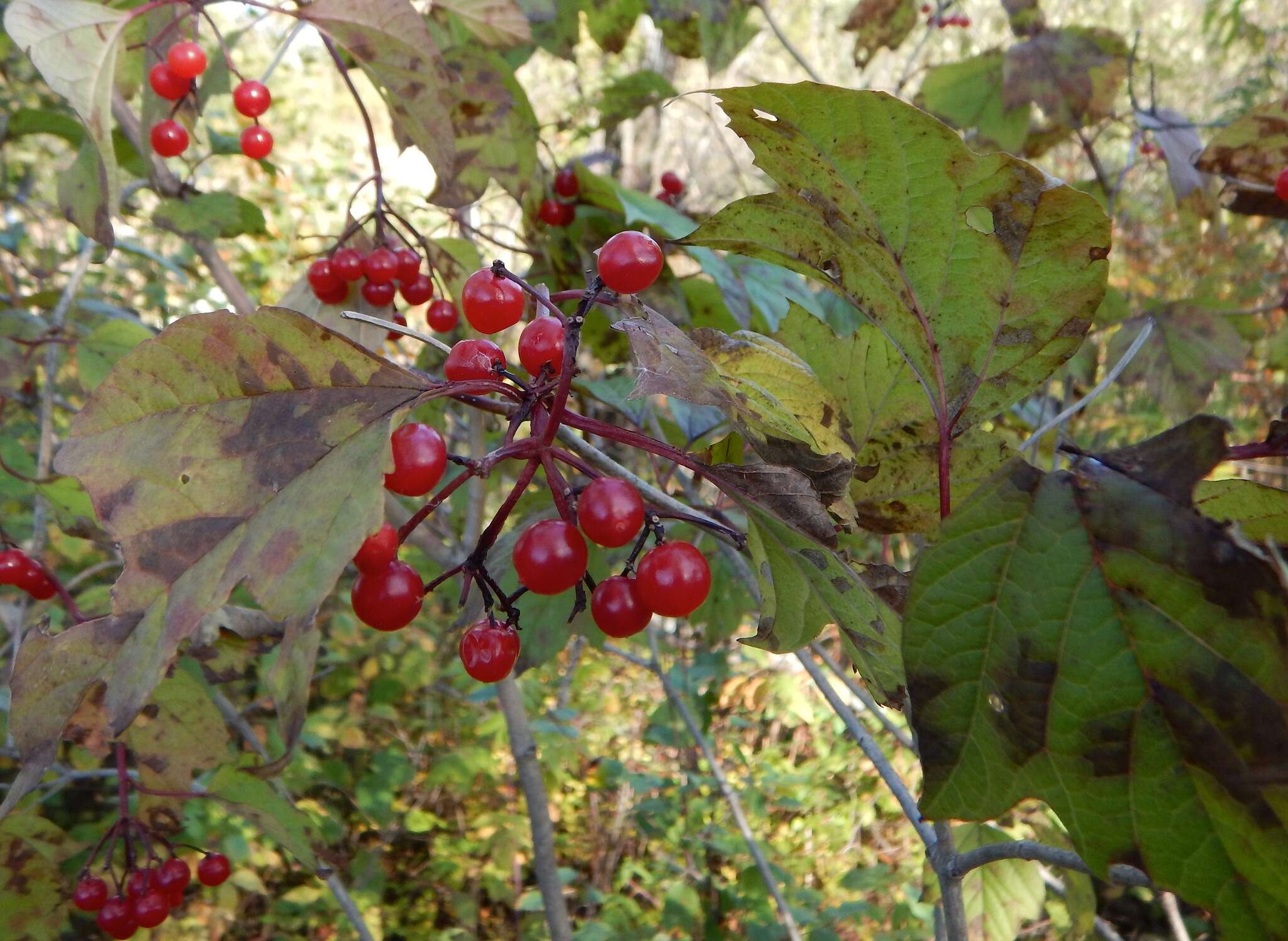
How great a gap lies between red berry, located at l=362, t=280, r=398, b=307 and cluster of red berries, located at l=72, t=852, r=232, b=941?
94 cm

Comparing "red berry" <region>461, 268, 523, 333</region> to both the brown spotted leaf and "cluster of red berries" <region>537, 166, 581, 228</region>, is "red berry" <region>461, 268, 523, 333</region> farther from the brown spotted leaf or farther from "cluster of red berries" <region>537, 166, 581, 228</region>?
"cluster of red berries" <region>537, 166, 581, 228</region>

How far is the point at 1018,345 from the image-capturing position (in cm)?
65

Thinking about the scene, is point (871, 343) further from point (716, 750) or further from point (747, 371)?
point (716, 750)

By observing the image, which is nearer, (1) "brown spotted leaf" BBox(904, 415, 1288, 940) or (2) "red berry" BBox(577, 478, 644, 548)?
(1) "brown spotted leaf" BBox(904, 415, 1288, 940)

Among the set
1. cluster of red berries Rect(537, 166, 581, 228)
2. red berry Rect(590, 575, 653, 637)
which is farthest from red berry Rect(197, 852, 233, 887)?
cluster of red berries Rect(537, 166, 581, 228)

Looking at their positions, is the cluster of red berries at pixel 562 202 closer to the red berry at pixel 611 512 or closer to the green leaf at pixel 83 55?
the green leaf at pixel 83 55

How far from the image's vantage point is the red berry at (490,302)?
74cm

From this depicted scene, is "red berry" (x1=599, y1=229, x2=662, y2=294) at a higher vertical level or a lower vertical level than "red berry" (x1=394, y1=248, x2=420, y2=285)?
lower

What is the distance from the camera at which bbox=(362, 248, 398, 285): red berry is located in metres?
1.38

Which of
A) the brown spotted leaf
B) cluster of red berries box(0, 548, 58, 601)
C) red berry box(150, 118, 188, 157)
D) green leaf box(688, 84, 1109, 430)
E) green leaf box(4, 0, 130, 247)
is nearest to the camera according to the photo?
the brown spotted leaf

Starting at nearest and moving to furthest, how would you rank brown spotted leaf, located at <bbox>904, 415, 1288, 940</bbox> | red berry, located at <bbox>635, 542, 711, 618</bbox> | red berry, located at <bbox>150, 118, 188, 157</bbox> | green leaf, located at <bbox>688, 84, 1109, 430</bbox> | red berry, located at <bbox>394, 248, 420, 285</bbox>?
1. brown spotted leaf, located at <bbox>904, 415, 1288, 940</bbox>
2. green leaf, located at <bbox>688, 84, 1109, 430</bbox>
3. red berry, located at <bbox>635, 542, 711, 618</bbox>
4. red berry, located at <bbox>394, 248, 420, 285</bbox>
5. red berry, located at <bbox>150, 118, 188, 157</bbox>

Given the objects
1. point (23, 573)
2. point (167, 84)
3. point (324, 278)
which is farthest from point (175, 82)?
point (23, 573)

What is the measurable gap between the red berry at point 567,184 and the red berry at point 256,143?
1.83ft

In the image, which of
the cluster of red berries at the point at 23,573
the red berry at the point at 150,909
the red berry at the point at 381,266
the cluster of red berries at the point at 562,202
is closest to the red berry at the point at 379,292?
the red berry at the point at 381,266
